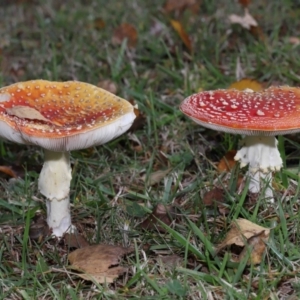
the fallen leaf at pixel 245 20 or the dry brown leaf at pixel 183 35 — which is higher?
the fallen leaf at pixel 245 20

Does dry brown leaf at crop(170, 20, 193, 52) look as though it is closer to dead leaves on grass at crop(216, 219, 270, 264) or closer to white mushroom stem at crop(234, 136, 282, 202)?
white mushroom stem at crop(234, 136, 282, 202)

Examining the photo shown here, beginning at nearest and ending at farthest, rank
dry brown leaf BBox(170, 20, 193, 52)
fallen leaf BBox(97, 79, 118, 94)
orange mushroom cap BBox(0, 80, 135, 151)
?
orange mushroom cap BBox(0, 80, 135, 151), fallen leaf BBox(97, 79, 118, 94), dry brown leaf BBox(170, 20, 193, 52)

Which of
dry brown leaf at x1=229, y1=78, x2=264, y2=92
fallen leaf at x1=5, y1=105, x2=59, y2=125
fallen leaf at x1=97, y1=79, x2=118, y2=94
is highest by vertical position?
fallen leaf at x1=5, y1=105, x2=59, y2=125

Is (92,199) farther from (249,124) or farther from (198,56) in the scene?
(198,56)

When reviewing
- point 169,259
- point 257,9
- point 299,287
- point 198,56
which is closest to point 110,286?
point 169,259

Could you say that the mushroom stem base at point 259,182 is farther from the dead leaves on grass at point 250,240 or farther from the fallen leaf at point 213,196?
the dead leaves on grass at point 250,240

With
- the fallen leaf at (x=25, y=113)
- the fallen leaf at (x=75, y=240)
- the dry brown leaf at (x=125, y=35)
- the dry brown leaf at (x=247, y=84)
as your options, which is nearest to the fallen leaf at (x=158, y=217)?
the fallen leaf at (x=75, y=240)

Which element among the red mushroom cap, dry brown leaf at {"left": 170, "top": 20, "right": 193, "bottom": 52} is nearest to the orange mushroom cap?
the red mushroom cap
